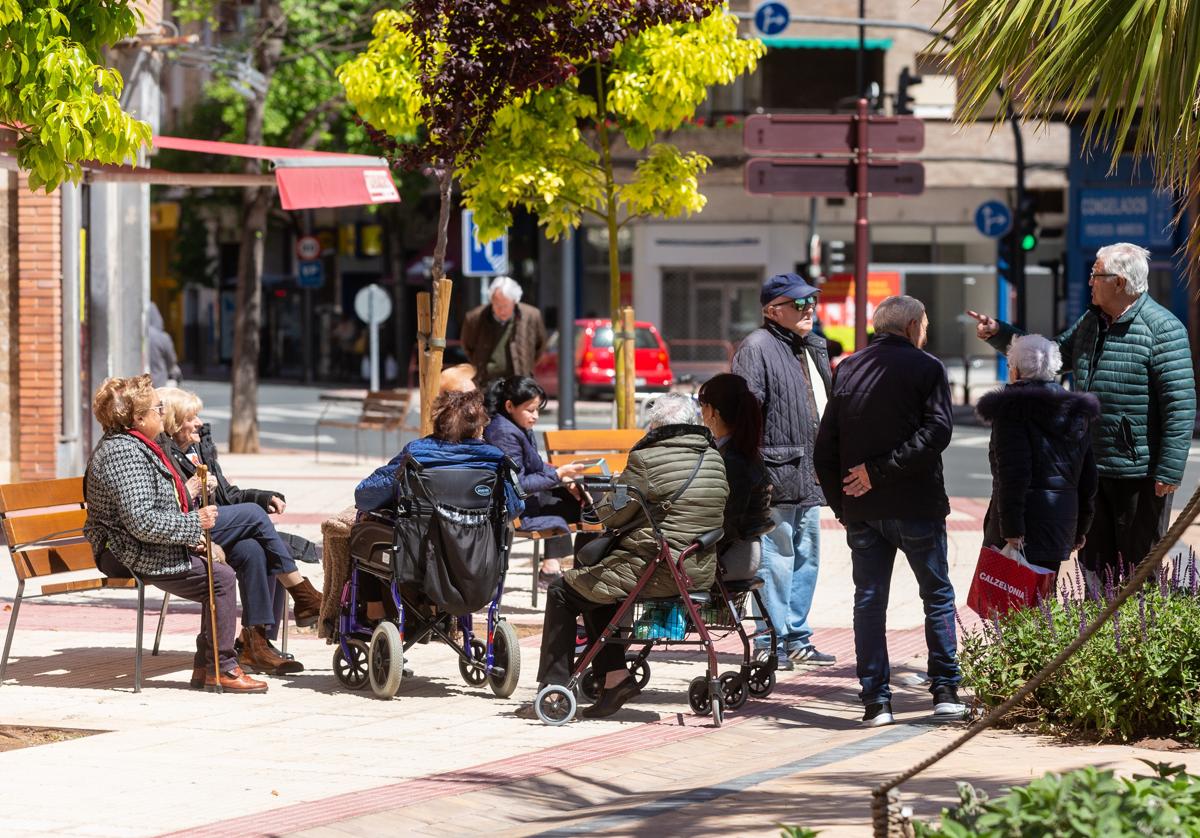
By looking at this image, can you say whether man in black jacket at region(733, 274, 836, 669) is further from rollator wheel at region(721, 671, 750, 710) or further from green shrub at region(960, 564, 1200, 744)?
green shrub at region(960, 564, 1200, 744)

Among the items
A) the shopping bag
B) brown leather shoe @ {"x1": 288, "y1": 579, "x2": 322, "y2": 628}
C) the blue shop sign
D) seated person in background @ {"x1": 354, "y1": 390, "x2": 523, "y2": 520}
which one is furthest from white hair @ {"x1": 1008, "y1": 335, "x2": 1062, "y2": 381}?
the blue shop sign

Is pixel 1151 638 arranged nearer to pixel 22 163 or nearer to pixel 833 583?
pixel 22 163

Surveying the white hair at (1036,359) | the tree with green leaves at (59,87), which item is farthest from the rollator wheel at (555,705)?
the tree with green leaves at (59,87)

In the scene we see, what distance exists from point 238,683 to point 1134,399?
400 cm

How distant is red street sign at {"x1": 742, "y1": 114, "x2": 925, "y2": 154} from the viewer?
13.8 meters

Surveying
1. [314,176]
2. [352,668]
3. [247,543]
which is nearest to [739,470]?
[352,668]

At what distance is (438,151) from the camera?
1057cm

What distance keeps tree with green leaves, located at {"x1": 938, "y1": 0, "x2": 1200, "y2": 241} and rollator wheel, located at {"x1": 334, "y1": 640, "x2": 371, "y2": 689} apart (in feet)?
14.8

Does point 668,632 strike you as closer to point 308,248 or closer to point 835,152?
point 835,152

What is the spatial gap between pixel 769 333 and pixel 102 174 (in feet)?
18.5

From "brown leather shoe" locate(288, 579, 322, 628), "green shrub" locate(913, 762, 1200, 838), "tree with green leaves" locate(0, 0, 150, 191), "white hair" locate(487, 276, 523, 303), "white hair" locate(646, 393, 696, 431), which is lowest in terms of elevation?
"brown leather shoe" locate(288, 579, 322, 628)

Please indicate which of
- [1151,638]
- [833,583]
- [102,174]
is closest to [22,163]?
[1151,638]

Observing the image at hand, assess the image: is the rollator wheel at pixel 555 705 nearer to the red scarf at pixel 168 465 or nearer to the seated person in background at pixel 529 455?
the red scarf at pixel 168 465

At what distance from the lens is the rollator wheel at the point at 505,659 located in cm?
849
